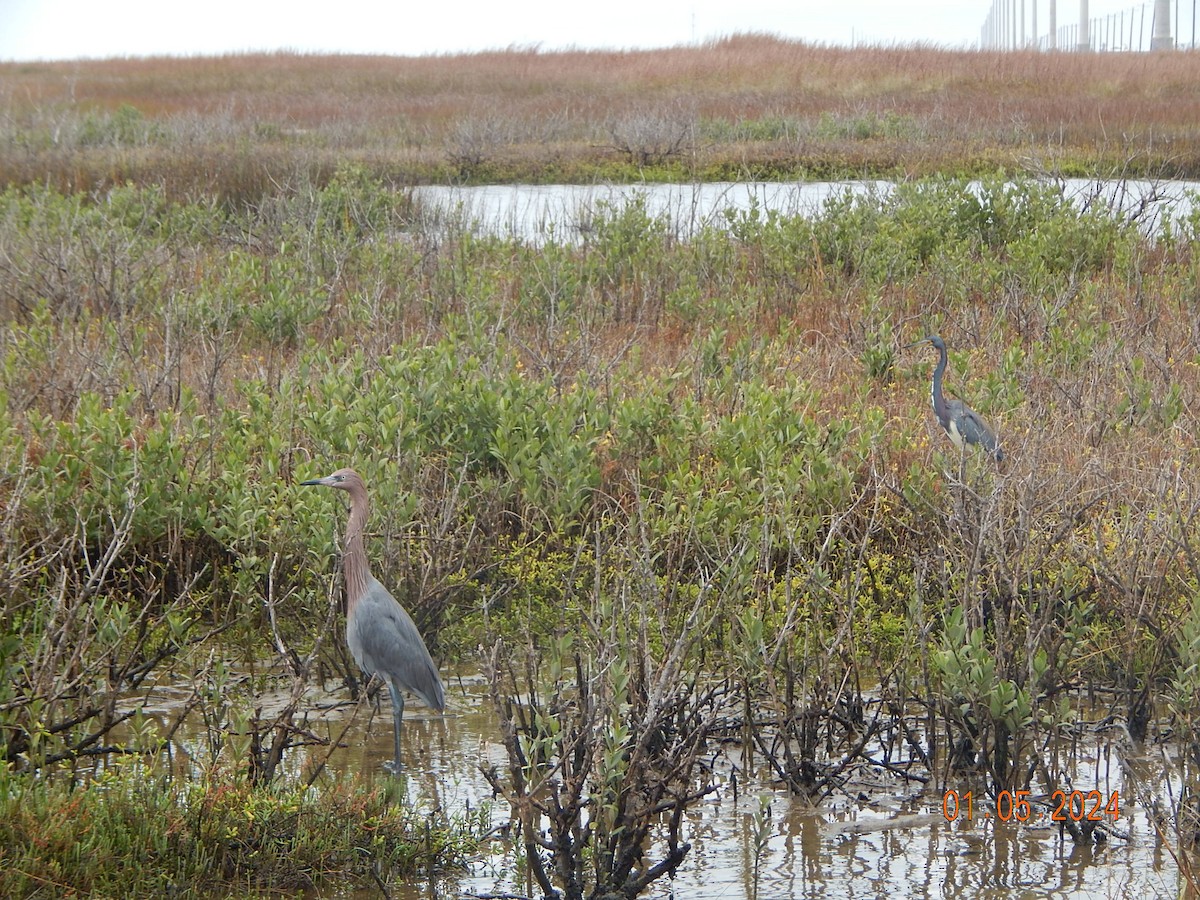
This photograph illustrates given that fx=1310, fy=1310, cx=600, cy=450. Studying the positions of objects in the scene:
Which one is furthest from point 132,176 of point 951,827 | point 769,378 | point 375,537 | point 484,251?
point 951,827

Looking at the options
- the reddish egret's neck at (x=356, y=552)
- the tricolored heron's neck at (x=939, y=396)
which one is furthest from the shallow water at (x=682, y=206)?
the reddish egret's neck at (x=356, y=552)

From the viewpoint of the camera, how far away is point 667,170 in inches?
808

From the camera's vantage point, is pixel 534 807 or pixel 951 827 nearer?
pixel 534 807

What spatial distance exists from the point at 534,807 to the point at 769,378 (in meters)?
4.61

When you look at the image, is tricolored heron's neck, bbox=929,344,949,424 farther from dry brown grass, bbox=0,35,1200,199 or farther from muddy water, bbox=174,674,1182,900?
dry brown grass, bbox=0,35,1200,199

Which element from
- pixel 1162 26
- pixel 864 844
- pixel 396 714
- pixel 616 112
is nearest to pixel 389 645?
pixel 396 714

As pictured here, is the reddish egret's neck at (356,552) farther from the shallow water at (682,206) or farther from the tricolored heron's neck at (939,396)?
the shallow water at (682,206)

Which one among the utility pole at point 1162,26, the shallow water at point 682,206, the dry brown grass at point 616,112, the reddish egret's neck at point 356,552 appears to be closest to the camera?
the reddish egret's neck at point 356,552

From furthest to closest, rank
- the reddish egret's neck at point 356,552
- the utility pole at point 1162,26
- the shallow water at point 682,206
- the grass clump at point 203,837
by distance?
the utility pole at point 1162,26 < the shallow water at point 682,206 < the reddish egret's neck at point 356,552 < the grass clump at point 203,837

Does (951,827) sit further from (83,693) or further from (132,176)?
(132,176)
